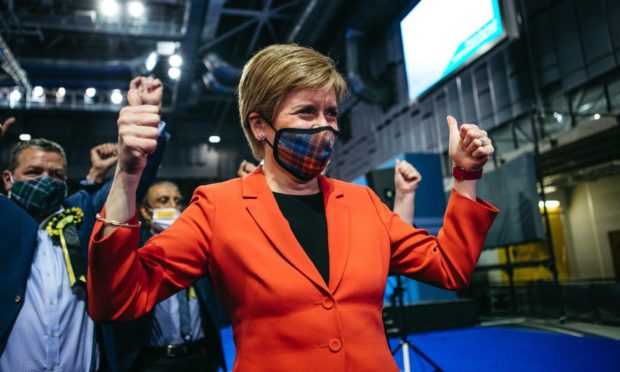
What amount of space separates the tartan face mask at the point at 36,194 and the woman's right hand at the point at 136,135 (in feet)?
4.22

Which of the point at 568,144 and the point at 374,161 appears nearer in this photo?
the point at 568,144

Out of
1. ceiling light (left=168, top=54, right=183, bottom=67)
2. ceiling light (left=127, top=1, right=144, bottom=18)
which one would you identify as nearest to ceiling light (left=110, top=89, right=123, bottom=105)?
ceiling light (left=168, top=54, right=183, bottom=67)

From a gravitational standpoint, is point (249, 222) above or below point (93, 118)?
below

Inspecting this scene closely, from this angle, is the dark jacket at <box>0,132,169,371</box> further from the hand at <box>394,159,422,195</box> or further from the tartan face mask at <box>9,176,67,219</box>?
the hand at <box>394,159,422,195</box>

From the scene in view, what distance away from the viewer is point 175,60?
947 centimetres

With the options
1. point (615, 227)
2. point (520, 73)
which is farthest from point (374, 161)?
point (615, 227)

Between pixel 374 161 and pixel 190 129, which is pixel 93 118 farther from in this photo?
pixel 374 161

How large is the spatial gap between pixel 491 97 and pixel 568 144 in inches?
66.7

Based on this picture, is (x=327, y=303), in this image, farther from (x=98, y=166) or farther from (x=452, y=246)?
(x=98, y=166)

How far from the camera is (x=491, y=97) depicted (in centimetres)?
776

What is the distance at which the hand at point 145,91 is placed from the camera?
0.91 m

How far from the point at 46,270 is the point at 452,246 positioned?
161 cm

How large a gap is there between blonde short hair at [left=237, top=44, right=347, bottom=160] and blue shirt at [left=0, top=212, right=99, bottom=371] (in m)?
1.17

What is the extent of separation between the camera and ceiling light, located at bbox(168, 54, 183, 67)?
9.34 m
